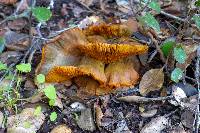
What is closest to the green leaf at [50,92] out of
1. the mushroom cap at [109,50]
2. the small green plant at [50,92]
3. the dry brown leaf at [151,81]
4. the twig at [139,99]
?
the small green plant at [50,92]

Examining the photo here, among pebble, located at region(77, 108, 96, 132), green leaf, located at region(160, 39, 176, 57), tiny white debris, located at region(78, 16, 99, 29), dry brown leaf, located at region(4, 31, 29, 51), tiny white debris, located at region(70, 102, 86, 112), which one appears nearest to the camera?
pebble, located at region(77, 108, 96, 132)

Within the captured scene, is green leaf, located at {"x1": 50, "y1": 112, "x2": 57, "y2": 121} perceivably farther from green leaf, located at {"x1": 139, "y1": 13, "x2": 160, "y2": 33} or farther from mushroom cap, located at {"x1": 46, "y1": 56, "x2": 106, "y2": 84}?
green leaf, located at {"x1": 139, "y1": 13, "x2": 160, "y2": 33}

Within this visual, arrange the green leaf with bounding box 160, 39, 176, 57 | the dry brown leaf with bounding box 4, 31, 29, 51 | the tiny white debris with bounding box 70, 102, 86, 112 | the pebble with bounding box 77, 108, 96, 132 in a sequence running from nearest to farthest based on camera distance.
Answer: the pebble with bounding box 77, 108, 96, 132 < the tiny white debris with bounding box 70, 102, 86, 112 < the green leaf with bounding box 160, 39, 176, 57 < the dry brown leaf with bounding box 4, 31, 29, 51

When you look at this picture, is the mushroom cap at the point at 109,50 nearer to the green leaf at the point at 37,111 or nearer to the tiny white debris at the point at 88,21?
the green leaf at the point at 37,111

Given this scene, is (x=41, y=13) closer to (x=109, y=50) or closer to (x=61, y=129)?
(x=109, y=50)

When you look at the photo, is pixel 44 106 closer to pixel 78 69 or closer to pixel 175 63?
pixel 78 69

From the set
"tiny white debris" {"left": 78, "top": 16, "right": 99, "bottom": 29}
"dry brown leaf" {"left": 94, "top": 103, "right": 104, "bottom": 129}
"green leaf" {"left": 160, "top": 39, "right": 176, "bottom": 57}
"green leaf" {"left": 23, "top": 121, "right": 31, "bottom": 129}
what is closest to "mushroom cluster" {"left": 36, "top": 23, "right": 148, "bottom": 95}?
"dry brown leaf" {"left": 94, "top": 103, "right": 104, "bottom": 129}

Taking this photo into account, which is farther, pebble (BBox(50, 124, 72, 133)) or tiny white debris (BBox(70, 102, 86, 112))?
tiny white debris (BBox(70, 102, 86, 112))

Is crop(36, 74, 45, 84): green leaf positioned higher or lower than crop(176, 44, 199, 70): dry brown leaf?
lower

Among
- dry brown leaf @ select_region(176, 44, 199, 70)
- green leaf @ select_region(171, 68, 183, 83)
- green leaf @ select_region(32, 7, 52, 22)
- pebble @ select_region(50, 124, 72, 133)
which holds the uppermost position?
green leaf @ select_region(32, 7, 52, 22)

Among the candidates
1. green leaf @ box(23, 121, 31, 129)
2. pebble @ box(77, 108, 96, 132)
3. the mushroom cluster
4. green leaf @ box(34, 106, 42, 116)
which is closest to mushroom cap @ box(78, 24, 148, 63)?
the mushroom cluster
